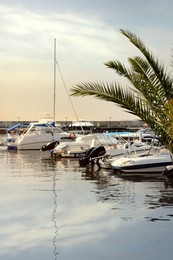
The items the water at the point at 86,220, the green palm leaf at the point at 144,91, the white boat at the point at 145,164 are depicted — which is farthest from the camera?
the white boat at the point at 145,164

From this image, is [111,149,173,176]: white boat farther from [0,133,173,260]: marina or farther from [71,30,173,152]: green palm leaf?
[71,30,173,152]: green palm leaf

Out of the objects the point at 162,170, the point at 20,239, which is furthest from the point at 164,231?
the point at 162,170

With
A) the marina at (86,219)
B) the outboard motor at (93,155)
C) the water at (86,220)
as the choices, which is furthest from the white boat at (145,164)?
the outboard motor at (93,155)

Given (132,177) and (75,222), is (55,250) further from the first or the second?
(132,177)

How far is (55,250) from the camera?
876cm

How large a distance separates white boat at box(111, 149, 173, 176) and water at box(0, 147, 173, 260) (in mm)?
2109

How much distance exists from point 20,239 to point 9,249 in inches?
28.0

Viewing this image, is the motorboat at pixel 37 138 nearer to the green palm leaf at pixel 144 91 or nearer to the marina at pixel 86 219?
the marina at pixel 86 219

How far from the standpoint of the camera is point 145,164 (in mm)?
21766

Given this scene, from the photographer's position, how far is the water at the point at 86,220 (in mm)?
8719

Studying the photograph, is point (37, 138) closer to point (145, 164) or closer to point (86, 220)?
point (145, 164)

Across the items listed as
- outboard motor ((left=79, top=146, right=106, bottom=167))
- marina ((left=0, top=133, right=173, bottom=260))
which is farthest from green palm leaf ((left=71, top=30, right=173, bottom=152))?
outboard motor ((left=79, top=146, right=106, bottom=167))

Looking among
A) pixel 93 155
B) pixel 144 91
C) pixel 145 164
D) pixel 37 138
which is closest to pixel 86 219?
pixel 144 91

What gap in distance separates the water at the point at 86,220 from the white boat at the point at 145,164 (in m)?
2.11
